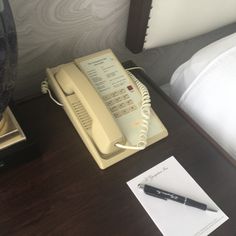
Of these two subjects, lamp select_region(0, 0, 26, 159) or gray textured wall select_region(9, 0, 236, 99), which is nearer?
lamp select_region(0, 0, 26, 159)

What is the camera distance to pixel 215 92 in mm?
630

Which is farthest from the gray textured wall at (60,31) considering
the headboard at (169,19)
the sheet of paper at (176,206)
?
the sheet of paper at (176,206)

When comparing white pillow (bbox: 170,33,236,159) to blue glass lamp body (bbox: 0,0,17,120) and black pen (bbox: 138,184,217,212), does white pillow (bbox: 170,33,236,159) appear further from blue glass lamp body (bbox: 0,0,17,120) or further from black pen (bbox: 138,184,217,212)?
blue glass lamp body (bbox: 0,0,17,120)

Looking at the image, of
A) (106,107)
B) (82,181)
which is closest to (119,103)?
(106,107)

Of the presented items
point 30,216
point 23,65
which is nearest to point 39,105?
point 23,65

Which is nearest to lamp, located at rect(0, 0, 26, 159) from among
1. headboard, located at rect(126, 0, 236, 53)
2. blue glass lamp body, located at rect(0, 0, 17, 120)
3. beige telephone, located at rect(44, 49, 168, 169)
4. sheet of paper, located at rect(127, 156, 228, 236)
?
blue glass lamp body, located at rect(0, 0, 17, 120)

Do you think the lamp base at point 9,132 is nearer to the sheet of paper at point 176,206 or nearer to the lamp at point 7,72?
the lamp at point 7,72

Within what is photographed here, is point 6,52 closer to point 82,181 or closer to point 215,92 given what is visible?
point 82,181

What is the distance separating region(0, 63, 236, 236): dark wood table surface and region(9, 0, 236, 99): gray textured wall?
0.30ft

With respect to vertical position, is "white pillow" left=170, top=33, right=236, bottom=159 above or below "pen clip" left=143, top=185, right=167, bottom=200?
above

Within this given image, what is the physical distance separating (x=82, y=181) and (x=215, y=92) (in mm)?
339

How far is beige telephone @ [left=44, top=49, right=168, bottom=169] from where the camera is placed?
54 centimetres

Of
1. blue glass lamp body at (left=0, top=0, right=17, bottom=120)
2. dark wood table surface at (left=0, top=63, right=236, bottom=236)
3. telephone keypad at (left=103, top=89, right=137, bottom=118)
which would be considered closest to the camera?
blue glass lamp body at (left=0, top=0, right=17, bottom=120)

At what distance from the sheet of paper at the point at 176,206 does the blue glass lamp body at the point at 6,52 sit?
10.6 inches
